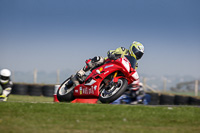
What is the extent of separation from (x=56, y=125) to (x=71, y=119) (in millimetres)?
491

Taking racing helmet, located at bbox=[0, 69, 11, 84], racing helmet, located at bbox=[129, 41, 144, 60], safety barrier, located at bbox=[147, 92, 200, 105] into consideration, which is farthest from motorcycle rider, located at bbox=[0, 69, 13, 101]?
safety barrier, located at bbox=[147, 92, 200, 105]

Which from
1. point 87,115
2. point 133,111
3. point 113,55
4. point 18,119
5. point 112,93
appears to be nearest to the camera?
point 18,119

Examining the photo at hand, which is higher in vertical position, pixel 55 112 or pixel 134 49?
pixel 134 49

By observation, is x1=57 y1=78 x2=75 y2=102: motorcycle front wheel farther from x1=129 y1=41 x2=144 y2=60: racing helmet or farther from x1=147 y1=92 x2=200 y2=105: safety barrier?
x1=147 y1=92 x2=200 y2=105: safety barrier

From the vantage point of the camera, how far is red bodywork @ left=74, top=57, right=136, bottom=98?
8539 millimetres

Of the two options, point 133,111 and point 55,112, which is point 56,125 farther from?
point 133,111

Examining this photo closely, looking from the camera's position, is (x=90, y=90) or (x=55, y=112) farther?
(x=90, y=90)

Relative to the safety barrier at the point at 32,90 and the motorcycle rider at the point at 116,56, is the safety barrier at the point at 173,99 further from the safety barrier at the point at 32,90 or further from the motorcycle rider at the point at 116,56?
the motorcycle rider at the point at 116,56

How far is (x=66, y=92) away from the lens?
9.45 meters

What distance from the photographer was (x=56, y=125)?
521 centimetres

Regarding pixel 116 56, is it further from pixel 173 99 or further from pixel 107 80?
pixel 173 99

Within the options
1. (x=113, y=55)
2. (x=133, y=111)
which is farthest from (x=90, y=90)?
(x=133, y=111)

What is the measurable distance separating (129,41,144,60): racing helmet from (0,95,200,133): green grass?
2791 mm

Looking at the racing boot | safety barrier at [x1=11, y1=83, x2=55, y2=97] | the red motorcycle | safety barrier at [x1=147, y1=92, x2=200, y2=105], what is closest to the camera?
the red motorcycle
